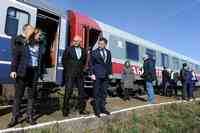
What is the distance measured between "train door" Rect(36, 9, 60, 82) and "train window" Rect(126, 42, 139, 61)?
5.87 metres

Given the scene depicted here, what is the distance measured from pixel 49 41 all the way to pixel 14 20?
7.95 ft

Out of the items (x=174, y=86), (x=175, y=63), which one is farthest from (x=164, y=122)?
(x=175, y=63)

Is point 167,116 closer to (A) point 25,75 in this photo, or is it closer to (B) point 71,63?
(B) point 71,63

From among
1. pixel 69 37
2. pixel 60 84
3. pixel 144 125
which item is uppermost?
pixel 69 37

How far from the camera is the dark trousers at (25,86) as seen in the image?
23.4 ft

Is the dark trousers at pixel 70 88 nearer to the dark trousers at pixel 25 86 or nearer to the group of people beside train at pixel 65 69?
the group of people beside train at pixel 65 69

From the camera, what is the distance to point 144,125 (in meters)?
10.0

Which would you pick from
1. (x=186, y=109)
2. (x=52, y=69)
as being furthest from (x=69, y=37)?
(x=186, y=109)

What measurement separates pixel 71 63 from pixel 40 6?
3.91 metres

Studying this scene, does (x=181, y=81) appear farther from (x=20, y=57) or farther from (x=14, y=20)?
(x=20, y=57)

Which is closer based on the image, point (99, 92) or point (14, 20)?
point (99, 92)

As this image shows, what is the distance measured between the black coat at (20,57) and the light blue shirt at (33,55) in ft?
0.42

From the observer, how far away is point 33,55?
7277mm

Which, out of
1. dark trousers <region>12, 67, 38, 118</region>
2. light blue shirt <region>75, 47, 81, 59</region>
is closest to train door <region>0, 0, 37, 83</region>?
light blue shirt <region>75, 47, 81, 59</region>
